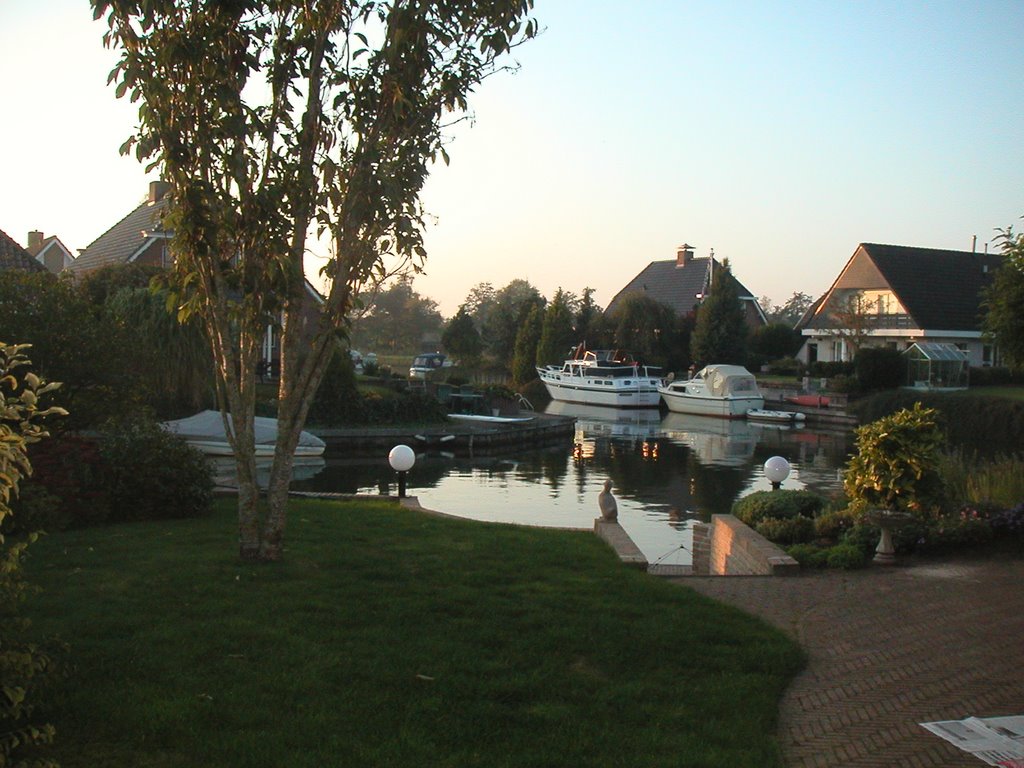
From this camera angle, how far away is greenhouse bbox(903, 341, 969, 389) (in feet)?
144

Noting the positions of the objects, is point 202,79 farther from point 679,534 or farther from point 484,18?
point 679,534

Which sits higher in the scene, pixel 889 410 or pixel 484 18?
pixel 484 18

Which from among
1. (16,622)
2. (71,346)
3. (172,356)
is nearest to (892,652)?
(16,622)

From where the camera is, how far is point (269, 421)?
24828 millimetres

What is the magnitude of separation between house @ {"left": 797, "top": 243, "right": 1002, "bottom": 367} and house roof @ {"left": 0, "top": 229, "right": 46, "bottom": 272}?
38.3 meters

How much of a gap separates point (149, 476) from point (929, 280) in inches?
2036

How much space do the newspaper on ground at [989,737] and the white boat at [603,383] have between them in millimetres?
46015

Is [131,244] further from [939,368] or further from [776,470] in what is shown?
[939,368]

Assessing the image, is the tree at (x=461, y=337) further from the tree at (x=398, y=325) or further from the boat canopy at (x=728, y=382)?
the tree at (x=398, y=325)

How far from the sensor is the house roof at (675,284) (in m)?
67.1

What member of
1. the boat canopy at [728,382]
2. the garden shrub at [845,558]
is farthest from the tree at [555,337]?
the garden shrub at [845,558]

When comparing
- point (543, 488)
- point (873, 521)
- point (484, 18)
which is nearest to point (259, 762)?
point (484, 18)

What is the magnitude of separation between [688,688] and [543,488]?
1863cm

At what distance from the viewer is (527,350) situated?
63688 millimetres
